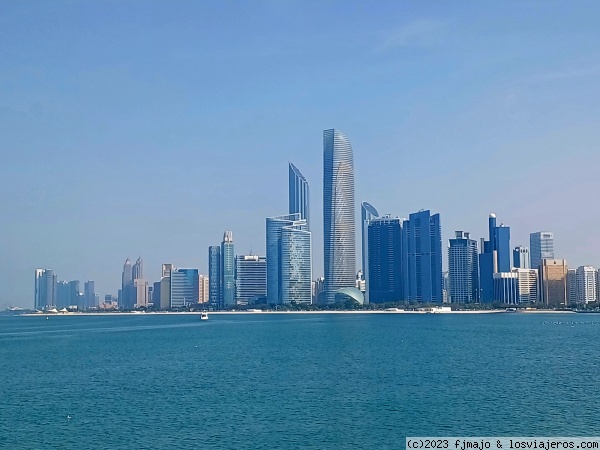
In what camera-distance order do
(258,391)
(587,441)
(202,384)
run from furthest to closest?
(202,384) < (258,391) < (587,441)

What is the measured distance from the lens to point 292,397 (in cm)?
4162

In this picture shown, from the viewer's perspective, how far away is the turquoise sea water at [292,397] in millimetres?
32281

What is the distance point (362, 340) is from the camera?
92250 millimetres

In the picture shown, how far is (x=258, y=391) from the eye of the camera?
44.1 m

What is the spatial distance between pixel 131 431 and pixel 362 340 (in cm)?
6109

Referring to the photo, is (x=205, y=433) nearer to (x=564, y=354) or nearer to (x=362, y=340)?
(x=564, y=354)

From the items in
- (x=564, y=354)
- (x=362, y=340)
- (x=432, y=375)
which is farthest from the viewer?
(x=362, y=340)

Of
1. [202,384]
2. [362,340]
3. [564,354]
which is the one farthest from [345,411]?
[362,340]

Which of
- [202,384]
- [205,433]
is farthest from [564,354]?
[205,433]

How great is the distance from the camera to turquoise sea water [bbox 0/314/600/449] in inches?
1271

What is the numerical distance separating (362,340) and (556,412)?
2242 inches

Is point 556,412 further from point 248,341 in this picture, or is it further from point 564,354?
point 248,341

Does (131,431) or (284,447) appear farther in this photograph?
(131,431)

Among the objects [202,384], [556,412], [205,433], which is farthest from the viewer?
[202,384]
